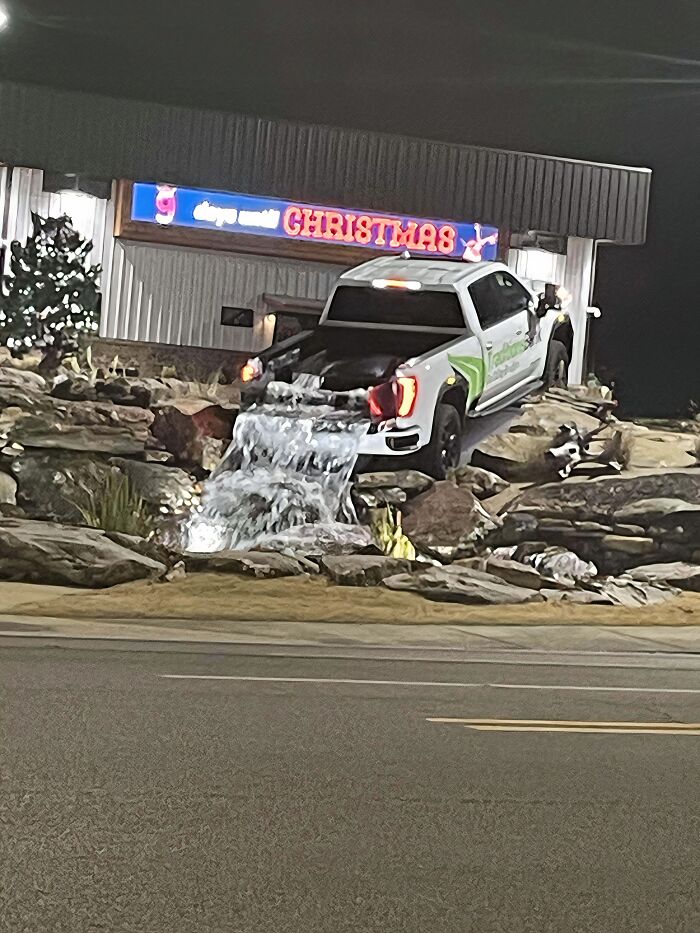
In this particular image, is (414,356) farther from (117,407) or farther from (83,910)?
(83,910)

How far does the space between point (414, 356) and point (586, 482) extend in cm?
328

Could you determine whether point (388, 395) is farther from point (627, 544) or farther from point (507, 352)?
point (627, 544)

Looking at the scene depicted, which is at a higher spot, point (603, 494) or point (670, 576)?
point (603, 494)

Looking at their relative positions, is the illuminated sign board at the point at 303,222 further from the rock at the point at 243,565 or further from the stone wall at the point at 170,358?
the rock at the point at 243,565

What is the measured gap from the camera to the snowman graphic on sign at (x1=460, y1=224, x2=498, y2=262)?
2275 cm

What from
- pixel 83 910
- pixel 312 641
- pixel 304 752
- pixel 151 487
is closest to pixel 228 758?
pixel 304 752

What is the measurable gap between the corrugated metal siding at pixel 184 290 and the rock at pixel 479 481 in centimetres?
353

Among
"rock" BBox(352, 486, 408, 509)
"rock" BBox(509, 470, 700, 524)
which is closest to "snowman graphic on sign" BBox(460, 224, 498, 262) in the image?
"rock" BBox(509, 470, 700, 524)

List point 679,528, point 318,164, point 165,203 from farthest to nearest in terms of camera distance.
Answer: point 318,164 < point 165,203 < point 679,528

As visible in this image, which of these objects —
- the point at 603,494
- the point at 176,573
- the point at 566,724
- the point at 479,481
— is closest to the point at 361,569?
the point at 176,573

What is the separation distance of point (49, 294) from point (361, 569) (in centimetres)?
626

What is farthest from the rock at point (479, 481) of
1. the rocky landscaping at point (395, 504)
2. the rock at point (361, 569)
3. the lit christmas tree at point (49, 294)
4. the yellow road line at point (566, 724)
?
the yellow road line at point (566, 724)

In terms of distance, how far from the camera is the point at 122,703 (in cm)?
1041

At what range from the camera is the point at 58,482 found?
68.1 ft
